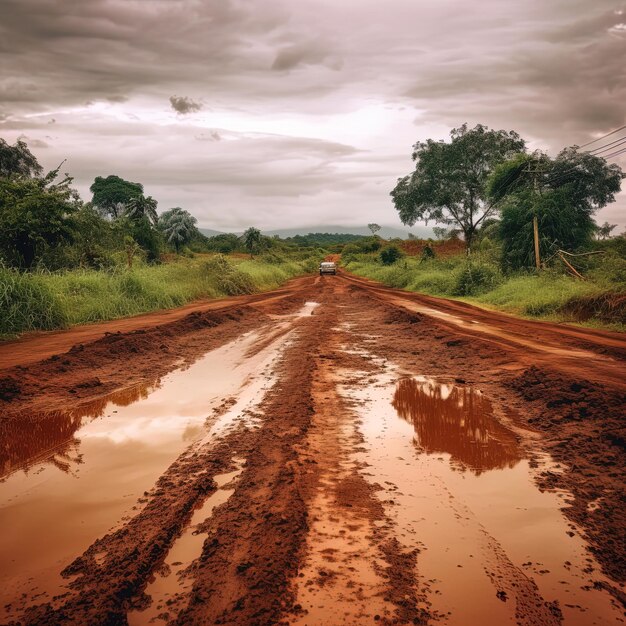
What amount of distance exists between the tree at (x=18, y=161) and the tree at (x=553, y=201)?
37274mm

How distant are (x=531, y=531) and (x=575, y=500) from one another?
25.6 inches

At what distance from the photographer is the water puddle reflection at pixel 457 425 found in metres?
4.29

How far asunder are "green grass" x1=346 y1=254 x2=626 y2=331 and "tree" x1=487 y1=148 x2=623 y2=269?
1586mm

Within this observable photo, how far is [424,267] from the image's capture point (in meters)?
31.3

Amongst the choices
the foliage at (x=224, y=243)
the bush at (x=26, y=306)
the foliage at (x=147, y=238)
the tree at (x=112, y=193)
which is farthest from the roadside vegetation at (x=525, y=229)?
the tree at (x=112, y=193)

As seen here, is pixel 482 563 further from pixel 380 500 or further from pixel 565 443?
pixel 565 443

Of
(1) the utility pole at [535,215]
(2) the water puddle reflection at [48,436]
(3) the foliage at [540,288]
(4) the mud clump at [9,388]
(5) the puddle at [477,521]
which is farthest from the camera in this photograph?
(1) the utility pole at [535,215]

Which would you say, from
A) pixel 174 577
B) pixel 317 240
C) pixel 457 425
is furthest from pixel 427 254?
pixel 317 240

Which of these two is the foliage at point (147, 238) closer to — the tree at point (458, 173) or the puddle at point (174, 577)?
the tree at point (458, 173)

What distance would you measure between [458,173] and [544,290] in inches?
738

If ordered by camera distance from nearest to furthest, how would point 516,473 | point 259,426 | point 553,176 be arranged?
point 516,473
point 259,426
point 553,176

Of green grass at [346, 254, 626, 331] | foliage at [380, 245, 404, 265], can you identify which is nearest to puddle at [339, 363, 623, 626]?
green grass at [346, 254, 626, 331]

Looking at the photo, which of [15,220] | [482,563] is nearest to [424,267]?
[15,220]

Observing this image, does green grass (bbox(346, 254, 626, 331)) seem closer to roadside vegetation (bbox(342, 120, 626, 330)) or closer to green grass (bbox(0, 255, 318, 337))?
roadside vegetation (bbox(342, 120, 626, 330))
